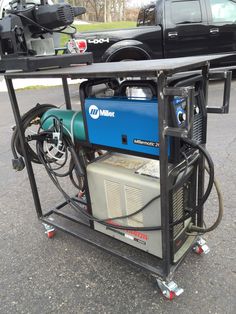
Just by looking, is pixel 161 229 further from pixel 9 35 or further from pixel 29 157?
pixel 9 35

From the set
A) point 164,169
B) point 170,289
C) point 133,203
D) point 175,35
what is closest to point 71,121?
point 133,203

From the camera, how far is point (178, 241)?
6.50 feet

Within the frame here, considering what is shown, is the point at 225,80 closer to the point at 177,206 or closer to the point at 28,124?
the point at 177,206

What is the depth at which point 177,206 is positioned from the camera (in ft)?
6.15

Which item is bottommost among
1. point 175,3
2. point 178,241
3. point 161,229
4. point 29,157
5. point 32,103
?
point 32,103

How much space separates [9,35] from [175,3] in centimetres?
528

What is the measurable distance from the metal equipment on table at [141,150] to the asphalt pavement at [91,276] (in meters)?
0.11

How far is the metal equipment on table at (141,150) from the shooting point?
1.51 m

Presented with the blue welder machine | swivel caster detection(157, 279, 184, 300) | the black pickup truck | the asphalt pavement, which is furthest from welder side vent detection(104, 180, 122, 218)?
the black pickup truck

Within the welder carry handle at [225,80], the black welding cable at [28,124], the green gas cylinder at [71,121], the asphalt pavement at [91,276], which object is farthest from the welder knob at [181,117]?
the black welding cable at [28,124]

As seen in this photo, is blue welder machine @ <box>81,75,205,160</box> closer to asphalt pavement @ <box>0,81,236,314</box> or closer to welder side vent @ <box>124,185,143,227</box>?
welder side vent @ <box>124,185,143,227</box>

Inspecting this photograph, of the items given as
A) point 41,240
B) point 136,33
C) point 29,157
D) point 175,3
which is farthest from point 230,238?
point 175,3

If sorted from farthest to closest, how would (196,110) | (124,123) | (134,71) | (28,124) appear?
(28,124) < (196,110) < (124,123) < (134,71)

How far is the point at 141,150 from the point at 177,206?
1.51 feet
